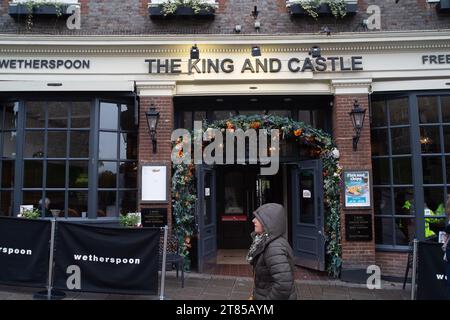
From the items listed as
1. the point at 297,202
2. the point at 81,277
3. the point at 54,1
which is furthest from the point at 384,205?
the point at 54,1

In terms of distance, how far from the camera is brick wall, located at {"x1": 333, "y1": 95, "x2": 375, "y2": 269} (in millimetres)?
7867

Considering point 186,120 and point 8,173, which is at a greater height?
point 186,120

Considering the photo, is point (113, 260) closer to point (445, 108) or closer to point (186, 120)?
point (186, 120)

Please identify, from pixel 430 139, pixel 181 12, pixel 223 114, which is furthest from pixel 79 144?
pixel 430 139

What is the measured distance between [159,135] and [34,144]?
104 inches

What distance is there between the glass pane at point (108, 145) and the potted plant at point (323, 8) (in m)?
4.68

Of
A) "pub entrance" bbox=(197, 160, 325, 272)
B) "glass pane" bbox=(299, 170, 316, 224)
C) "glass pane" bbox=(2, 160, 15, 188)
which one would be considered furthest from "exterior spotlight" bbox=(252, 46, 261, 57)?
"glass pane" bbox=(2, 160, 15, 188)

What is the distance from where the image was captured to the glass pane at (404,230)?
8008mm

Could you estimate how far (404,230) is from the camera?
8062 mm

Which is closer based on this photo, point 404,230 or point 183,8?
point 404,230

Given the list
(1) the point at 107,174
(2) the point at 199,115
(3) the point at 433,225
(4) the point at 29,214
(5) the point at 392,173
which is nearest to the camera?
(4) the point at 29,214

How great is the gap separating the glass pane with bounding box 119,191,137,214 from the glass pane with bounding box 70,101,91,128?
1642mm

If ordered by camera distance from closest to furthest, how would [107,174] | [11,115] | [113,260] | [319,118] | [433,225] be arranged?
1. [113,260]
2. [433,225]
3. [107,174]
4. [11,115]
5. [319,118]

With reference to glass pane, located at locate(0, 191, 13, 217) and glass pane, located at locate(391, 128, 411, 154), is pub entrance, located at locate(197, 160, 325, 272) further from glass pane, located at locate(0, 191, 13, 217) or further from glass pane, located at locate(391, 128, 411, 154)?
glass pane, located at locate(0, 191, 13, 217)
